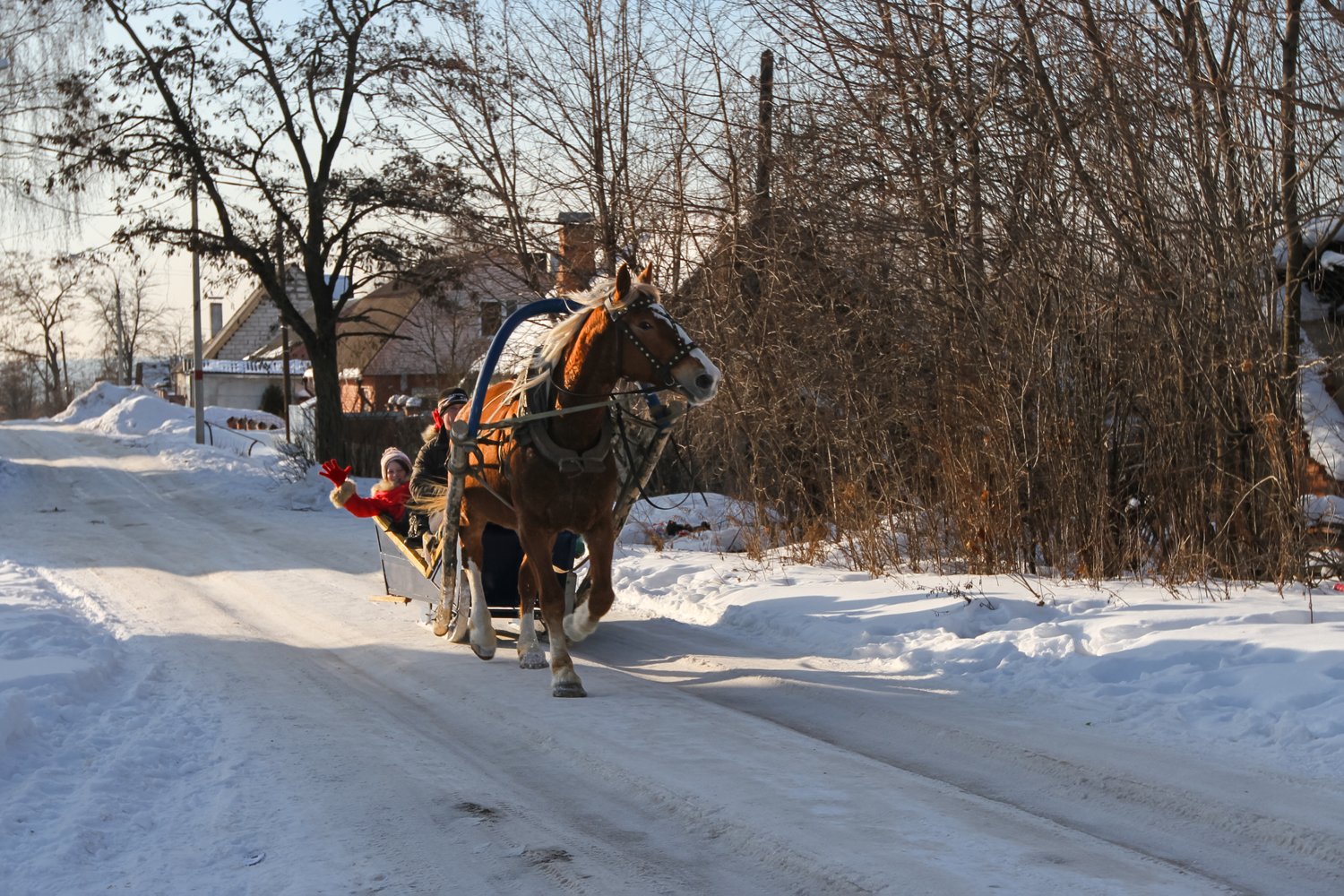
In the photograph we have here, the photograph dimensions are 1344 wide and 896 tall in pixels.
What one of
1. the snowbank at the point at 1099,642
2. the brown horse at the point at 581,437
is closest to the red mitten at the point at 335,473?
the brown horse at the point at 581,437

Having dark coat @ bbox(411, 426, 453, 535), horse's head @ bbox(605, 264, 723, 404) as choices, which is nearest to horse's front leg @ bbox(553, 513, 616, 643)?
horse's head @ bbox(605, 264, 723, 404)

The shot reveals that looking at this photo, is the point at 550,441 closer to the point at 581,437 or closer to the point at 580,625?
the point at 581,437

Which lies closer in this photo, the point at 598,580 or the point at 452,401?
the point at 598,580

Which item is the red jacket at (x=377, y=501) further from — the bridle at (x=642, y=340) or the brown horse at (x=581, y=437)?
the bridle at (x=642, y=340)

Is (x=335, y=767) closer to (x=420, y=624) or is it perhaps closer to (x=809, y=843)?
(x=809, y=843)

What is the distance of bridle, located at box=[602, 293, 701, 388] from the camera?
19.1 ft

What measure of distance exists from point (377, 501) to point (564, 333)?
2678 mm

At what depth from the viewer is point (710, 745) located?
200 inches

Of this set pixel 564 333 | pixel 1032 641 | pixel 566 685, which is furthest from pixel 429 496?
pixel 1032 641

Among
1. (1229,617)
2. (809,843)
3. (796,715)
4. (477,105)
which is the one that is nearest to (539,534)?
(796,715)

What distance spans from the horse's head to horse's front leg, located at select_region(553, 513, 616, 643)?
1.02m

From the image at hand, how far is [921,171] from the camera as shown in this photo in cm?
922

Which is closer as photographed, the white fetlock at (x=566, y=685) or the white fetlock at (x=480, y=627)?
the white fetlock at (x=566, y=685)

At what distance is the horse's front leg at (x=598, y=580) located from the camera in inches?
257
